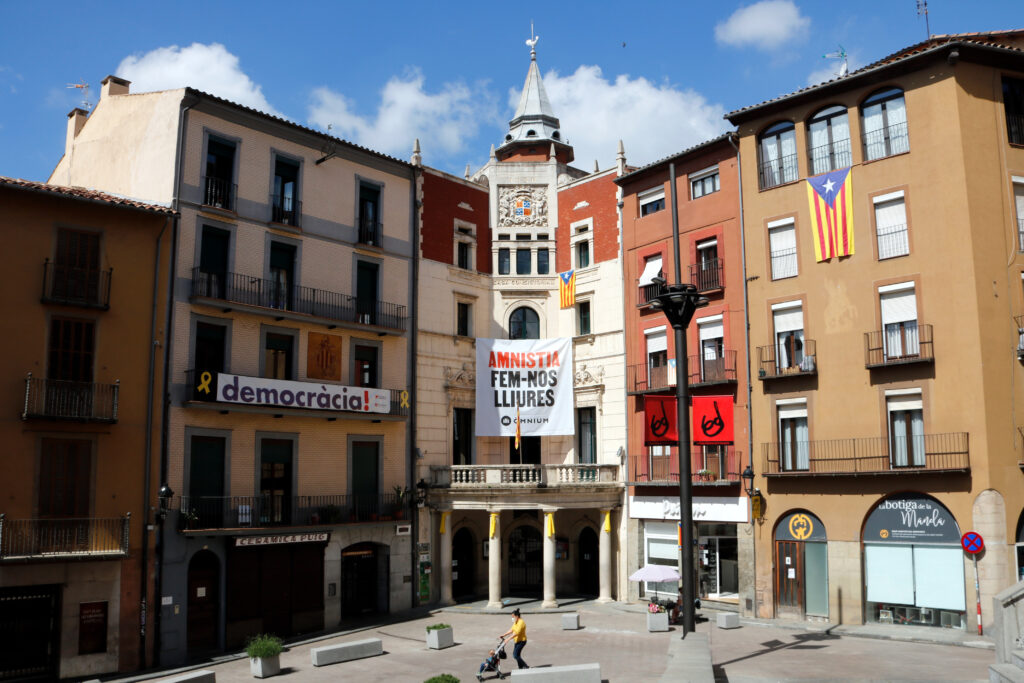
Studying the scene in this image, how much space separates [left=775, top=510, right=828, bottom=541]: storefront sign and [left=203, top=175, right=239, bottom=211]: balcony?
77.8ft

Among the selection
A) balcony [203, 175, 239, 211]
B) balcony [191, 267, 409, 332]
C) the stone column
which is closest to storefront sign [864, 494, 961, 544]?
the stone column

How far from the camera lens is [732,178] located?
35.6 m

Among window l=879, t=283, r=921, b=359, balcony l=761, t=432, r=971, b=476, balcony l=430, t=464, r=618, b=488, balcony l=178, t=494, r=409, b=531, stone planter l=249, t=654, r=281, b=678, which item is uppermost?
window l=879, t=283, r=921, b=359

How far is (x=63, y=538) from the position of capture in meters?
27.1

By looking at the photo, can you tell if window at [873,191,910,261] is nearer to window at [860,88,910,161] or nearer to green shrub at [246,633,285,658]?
window at [860,88,910,161]

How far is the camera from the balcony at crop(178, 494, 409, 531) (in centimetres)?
3067

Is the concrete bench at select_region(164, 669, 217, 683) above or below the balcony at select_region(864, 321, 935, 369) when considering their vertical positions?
below

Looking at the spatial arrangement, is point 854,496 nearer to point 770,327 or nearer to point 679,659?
point 770,327

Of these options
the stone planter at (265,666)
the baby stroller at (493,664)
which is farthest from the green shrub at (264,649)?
the baby stroller at (493,664)

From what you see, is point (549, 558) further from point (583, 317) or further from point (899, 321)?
point (899, 321)

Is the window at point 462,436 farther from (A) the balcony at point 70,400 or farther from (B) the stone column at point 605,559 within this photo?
(A) the balcony at point 70,400

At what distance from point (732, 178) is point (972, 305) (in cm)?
1082

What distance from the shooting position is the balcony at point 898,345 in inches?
1151

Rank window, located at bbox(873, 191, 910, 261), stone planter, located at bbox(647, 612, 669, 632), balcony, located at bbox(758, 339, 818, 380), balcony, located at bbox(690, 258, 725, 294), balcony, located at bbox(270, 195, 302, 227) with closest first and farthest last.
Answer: window, located at bbox(873, 191, 910, 261)
stone planter, located at bbox(647, 612, 669, 632)
balcony, located at bbox(758, 339, 818, 380)
balcony, located at bbox(270, 195, 302, 227)
balcony, located at bbox(690, 258, 725, 294)
